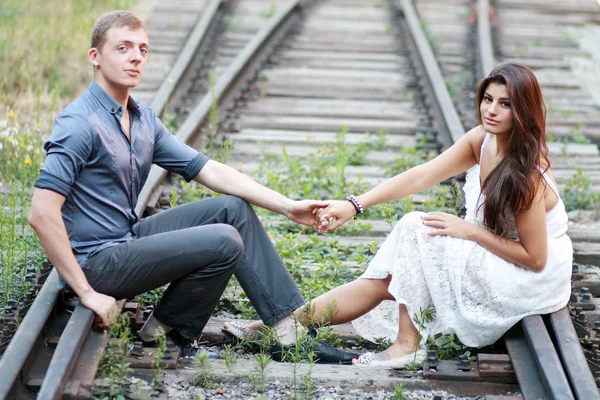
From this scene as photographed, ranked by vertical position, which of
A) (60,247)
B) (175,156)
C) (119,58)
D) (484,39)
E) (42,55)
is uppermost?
(119,58)

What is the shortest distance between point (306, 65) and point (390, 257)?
521 centimetres

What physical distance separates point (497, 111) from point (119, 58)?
1.52m

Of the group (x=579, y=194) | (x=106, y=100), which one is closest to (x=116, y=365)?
(x=106, y=100)

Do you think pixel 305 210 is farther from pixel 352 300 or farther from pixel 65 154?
pixel 65 154

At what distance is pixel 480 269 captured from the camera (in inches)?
145

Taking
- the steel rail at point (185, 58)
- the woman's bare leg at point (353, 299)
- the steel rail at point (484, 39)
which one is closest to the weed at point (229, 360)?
the woman's bare leg at point (353, 299)

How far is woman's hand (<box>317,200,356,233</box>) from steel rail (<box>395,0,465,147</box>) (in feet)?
6.40

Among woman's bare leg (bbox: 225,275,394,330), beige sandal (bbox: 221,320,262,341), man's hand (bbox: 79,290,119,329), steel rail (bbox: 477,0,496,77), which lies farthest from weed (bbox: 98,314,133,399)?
steel rail (bbox: 477,0,496,77)

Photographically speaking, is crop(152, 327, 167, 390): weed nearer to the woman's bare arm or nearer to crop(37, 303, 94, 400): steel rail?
crop(37, 303, 94, 400): steel rail

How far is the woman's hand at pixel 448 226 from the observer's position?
3.73 m

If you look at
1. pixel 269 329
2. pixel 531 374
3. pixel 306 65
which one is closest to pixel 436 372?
pixel 531 374

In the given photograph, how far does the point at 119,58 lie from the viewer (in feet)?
12.0

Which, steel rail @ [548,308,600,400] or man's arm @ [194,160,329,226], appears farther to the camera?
man's arm @ [194,160,329,226]

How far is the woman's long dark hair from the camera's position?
3.63 m
